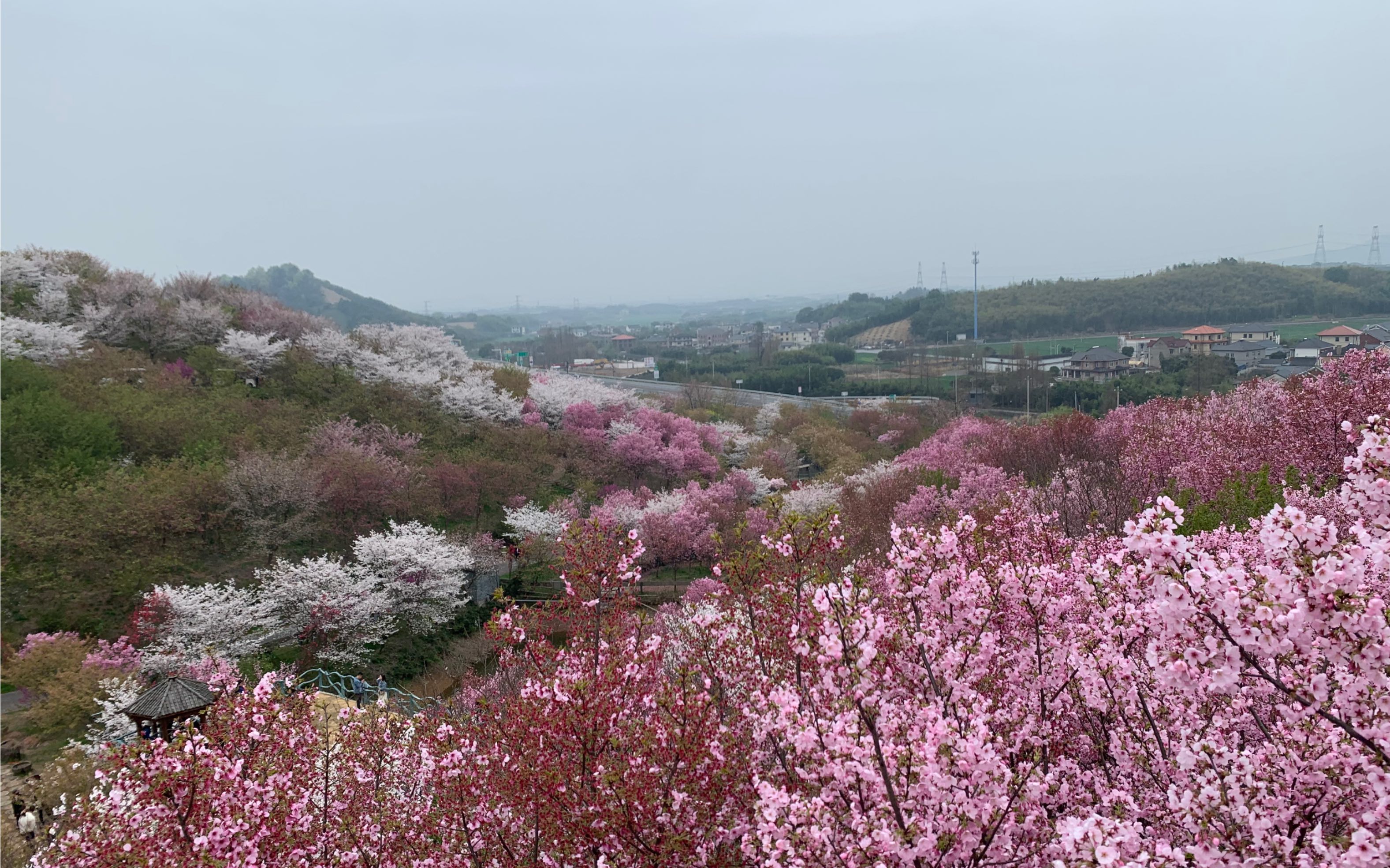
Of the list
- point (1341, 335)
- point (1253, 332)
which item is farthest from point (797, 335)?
point (1341, 335)

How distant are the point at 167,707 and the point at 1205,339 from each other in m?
31.3

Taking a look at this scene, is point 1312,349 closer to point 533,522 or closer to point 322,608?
point 533,522

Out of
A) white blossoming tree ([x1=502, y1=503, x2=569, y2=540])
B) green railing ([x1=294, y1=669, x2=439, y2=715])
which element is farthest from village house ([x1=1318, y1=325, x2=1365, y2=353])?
green railing ([x1=294, y1=669, x2=439, y2=715])

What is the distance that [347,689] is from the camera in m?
11.7

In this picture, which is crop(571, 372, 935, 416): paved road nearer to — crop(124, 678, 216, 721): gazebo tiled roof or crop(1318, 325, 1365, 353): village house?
crop(1318, 325, 1365, 353): village house

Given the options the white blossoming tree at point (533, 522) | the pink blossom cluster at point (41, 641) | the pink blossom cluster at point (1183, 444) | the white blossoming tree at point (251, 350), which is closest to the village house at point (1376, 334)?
the pink blossom cluster at point (1183, 444)

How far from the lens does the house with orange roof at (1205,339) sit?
24844mm

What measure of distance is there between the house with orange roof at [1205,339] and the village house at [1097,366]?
82.8 inches

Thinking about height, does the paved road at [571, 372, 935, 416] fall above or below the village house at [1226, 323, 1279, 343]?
below

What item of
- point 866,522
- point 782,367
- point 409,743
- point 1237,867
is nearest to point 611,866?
point 1237,867

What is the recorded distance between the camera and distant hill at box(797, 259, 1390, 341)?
30141 millimetres

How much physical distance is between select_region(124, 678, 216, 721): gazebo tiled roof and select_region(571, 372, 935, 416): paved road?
78.2 feet

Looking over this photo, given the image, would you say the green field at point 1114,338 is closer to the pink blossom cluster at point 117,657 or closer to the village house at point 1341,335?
the village house at point 1341,335

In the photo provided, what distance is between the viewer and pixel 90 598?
11539 millimetres
